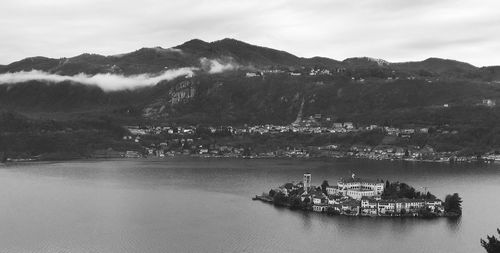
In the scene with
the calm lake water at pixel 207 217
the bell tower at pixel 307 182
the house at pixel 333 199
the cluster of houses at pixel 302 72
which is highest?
the cluster of houses at pixel 302 72

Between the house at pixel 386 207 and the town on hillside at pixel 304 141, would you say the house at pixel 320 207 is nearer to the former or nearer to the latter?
the house at pixel 386 207

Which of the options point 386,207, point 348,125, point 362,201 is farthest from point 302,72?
point 386,207

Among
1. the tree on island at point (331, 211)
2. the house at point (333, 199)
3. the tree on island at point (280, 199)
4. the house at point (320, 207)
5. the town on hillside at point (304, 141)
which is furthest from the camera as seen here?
the town on hillside at point (304, 141)

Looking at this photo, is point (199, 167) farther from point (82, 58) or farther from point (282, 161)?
point (82, 58)

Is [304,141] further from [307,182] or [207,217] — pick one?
[207,217]

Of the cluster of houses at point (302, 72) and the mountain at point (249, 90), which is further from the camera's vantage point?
the cluster of houses at point (302, 72)

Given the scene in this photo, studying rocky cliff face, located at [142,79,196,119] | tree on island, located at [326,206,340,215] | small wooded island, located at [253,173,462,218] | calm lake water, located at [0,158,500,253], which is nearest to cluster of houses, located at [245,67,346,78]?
rocky cliff face, located at [142,79,196,119]

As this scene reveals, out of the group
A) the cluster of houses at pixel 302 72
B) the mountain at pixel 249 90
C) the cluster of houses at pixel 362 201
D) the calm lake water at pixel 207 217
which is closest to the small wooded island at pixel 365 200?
the cluster of houses at pixel 362 201

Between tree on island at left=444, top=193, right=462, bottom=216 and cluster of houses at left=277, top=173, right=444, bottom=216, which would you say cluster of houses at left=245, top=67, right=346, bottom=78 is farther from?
tree on island at left=444, top=193, right=462, bottom=216

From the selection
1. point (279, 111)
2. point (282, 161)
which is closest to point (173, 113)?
point (279, 111)
